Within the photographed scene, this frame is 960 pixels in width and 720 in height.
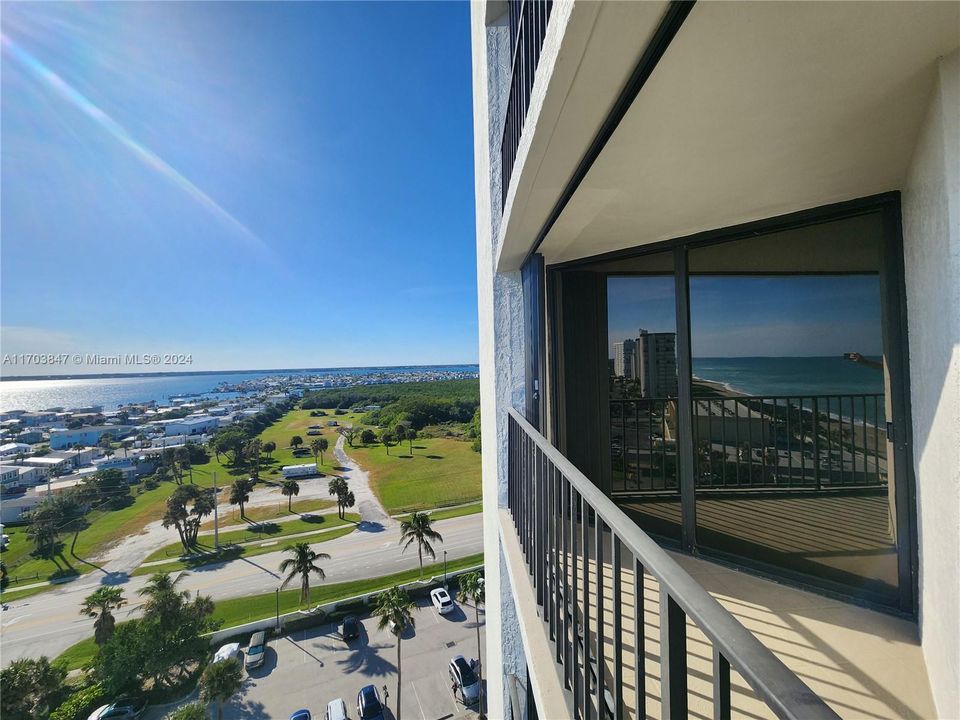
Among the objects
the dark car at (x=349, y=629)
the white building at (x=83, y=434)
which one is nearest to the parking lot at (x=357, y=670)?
the dark car at (x=349, y=629)

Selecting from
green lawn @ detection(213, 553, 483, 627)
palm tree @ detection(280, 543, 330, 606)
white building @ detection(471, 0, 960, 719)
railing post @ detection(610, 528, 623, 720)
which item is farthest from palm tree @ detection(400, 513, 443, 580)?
railing post @ detection(610, 528, 623, 720)

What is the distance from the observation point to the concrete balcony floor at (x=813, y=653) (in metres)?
1.15

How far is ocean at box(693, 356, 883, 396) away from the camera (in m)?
1.65

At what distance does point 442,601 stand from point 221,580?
10.7 metres

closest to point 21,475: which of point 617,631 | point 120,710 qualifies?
point 120,710

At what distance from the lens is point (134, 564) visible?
1805 centimetres

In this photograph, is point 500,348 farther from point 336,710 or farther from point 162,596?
point 162,596

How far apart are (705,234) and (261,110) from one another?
24.0m

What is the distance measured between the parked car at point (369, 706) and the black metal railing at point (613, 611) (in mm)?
13158

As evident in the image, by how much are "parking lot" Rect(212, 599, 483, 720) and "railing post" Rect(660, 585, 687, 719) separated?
1408cm

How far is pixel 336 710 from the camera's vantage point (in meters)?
10.8

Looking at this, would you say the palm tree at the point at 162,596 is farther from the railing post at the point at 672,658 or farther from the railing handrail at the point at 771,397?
the railing post at the point at 672,658

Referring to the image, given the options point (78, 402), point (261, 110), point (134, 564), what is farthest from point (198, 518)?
point (261, 110)

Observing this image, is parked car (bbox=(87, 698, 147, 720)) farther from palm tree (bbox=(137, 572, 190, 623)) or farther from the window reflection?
the window reflection
